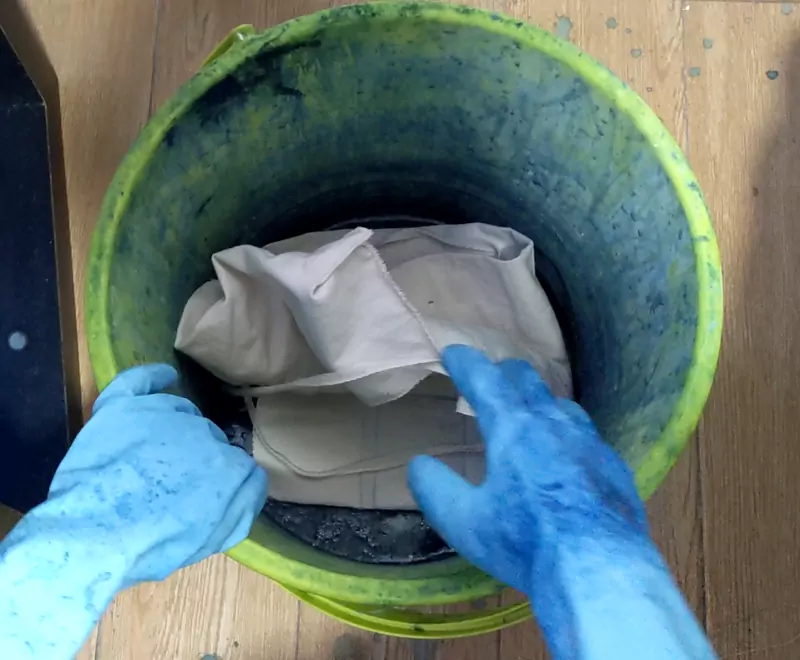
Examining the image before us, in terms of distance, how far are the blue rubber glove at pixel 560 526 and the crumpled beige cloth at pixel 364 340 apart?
0.12m

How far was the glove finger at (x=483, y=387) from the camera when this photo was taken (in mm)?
481

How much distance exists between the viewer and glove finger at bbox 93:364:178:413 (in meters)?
0.44

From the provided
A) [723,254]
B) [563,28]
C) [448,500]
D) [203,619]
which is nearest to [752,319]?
[723,254]

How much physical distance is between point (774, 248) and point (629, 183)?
1.40 ft

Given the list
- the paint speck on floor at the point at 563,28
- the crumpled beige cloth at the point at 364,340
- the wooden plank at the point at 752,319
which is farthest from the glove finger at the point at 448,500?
the paint speck on floor at the point at 563,28

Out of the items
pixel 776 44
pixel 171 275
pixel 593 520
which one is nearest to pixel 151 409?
pixel 171 275

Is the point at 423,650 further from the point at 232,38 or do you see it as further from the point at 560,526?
the point at 232,38

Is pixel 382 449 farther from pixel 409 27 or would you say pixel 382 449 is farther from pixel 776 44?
pixel 776 44

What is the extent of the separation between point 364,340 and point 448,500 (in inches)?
7.5

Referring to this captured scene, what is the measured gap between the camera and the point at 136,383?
45 centimetres

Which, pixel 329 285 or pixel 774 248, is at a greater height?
pixel 774 248

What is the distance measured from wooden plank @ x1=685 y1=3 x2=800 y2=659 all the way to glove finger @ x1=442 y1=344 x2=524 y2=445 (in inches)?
15.1

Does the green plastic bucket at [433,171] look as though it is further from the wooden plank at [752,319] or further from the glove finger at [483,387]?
the wooden plank at [752,319]

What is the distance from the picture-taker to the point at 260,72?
514mm
